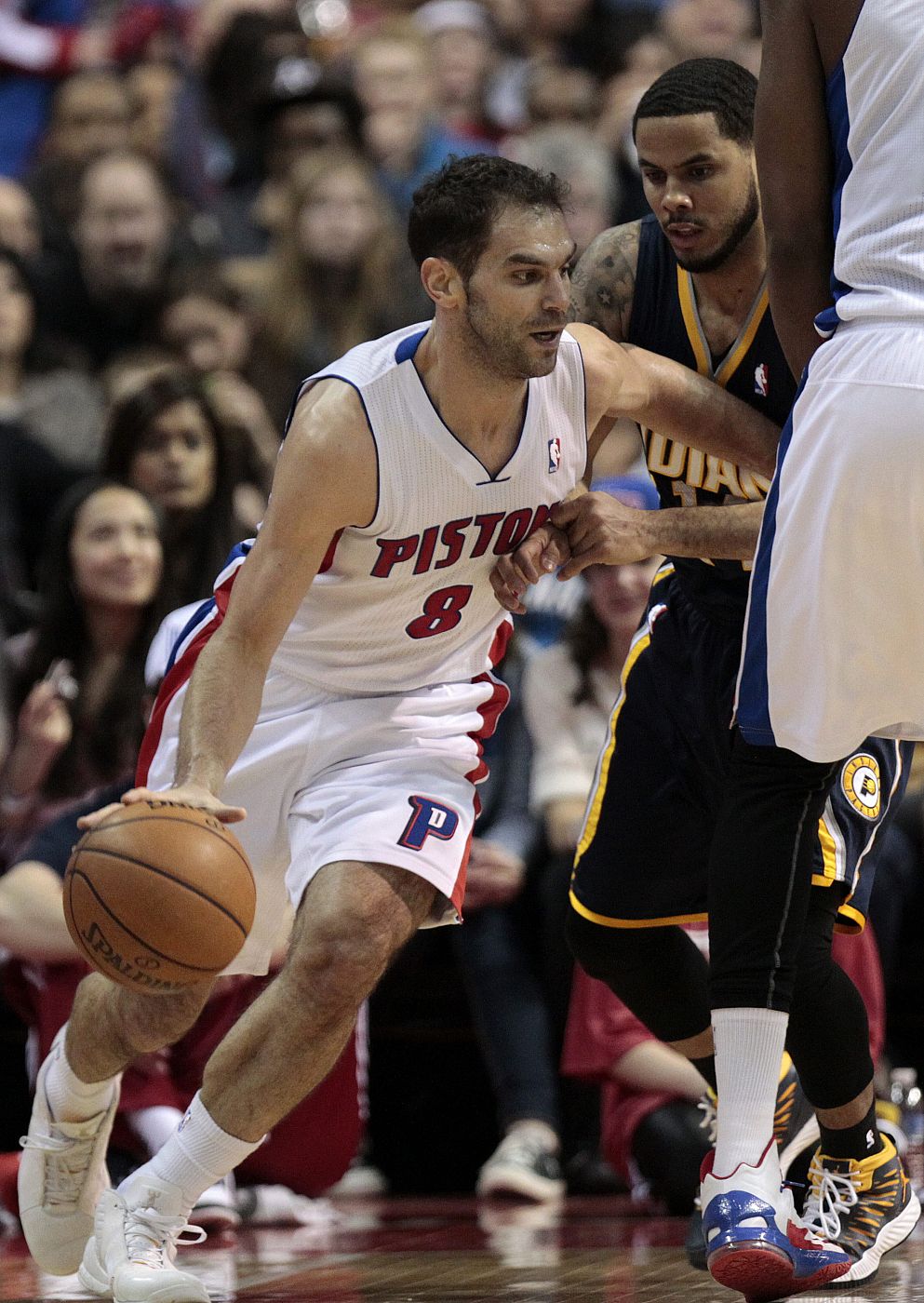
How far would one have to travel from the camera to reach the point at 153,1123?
540 centimetres

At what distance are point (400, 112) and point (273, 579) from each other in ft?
21.9

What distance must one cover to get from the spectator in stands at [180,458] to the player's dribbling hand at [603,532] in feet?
9.83

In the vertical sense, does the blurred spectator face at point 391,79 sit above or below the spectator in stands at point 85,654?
above

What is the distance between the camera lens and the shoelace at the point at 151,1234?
3773 mm

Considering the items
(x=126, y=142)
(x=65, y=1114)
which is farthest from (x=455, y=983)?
(x=126, y=142)

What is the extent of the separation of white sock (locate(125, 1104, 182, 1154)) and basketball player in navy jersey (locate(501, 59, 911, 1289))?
62.9 inches

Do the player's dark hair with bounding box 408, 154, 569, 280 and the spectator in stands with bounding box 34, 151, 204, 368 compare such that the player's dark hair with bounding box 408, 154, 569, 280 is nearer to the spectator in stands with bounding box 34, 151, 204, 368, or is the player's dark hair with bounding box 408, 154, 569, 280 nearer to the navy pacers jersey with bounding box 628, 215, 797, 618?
the navy pacers jersey with bounding box 628, 215, 797, 618

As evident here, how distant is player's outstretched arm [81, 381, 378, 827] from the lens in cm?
374

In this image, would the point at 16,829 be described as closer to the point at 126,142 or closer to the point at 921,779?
the point at 921,779

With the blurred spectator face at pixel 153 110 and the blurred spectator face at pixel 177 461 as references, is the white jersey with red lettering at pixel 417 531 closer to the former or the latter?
the blurred spectator face at pixel 177 461

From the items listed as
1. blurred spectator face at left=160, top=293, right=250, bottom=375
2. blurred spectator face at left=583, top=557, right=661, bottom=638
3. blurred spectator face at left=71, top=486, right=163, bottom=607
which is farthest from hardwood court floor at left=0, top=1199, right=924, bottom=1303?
blurred spectator face at left=160, top=293, right=250, bottom=375

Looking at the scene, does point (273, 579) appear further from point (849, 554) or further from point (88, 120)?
point (88, 120)

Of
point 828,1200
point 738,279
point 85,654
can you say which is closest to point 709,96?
point 738,279

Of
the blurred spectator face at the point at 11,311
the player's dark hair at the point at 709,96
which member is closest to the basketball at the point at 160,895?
the player's dark hair at the point at 709,96
